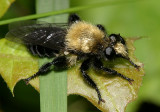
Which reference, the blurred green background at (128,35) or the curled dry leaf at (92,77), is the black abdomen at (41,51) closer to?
the curled dry leaf at (92,77)

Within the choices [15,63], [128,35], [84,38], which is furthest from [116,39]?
[128,35]

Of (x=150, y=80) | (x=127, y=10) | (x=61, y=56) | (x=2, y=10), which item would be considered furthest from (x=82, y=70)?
(x=127, y=10)

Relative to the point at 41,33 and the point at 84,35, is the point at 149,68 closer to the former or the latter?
the point at 84,35

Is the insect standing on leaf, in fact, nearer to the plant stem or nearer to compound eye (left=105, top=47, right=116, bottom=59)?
compound eye (left=105, top=47, right=116, bottom=59)

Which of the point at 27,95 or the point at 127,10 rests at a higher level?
the point at 127,10

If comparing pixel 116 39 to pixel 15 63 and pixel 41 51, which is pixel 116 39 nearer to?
pixel 41 51
